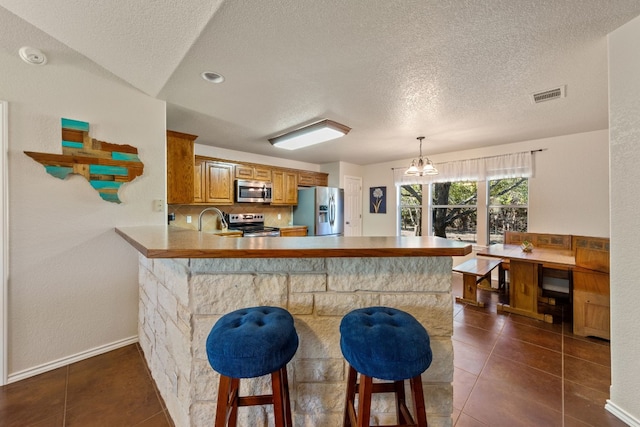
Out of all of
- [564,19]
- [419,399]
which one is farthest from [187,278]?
[564,19]

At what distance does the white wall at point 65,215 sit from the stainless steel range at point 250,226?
6.40 feet

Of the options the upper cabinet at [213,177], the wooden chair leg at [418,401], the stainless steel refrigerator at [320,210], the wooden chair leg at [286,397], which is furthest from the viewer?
the stainless steel refrigerator at [320,210]

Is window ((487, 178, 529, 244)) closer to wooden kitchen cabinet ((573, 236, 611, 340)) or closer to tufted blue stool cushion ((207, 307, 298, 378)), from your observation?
wooden kitchen cabinet ((573, 236, 611, 340))

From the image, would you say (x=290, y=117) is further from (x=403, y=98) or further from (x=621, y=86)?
(x=621, y=86)

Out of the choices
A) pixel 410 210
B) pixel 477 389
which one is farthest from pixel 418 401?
pixel 410 210

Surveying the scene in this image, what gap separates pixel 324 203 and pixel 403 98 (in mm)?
2882

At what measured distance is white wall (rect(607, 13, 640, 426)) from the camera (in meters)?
1.41

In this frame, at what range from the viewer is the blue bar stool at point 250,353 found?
0.92 metres

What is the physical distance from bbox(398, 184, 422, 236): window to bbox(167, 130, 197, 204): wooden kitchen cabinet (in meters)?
4.10

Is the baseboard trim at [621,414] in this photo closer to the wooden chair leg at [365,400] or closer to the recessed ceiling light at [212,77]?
the wooden chair leg at [365,400]

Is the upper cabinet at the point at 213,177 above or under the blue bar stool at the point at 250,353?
above

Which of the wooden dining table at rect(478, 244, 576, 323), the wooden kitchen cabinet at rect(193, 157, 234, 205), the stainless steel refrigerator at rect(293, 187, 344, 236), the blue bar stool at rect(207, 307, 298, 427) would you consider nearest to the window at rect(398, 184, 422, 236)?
the stainless steel refrigerator at rect(293, 187, 344, 236)

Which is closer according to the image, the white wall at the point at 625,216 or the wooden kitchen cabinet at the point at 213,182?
the white wall at the point at 625,216

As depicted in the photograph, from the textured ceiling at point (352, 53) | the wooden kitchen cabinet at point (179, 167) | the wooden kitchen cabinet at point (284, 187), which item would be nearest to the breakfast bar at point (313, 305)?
the textured ceiling at point (352, 53)
